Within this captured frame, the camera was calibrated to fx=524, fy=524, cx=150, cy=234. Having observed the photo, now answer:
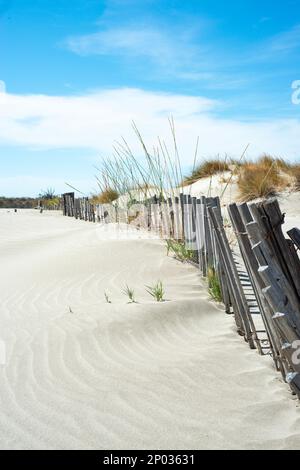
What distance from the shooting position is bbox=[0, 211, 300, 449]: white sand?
8.05ft

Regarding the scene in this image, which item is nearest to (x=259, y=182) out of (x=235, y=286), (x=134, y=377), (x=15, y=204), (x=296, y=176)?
(x=296, y=176)

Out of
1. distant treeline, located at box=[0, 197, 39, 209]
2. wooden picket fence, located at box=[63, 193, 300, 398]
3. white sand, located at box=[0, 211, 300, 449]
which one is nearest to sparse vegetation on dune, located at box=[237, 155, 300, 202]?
white sand, located at box=[0, 211, 300, 449]

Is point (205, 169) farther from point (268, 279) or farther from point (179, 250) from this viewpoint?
point (268, 279)

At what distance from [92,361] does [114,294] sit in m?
1.85

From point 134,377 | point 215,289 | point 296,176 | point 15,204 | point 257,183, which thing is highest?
point 296,176

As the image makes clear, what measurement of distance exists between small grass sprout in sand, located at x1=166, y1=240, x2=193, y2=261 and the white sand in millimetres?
642

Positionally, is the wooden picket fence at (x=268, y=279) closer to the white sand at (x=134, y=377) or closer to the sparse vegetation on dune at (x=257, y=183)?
the white sand at (x=134, y=377)

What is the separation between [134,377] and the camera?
10.2 feet

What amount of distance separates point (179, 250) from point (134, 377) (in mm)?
3631

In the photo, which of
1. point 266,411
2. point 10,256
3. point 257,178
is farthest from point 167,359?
point 257,178

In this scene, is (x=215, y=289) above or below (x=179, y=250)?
below

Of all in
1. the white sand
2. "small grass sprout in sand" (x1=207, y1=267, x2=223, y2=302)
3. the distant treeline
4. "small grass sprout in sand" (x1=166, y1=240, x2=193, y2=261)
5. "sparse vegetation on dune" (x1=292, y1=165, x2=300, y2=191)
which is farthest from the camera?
the distant treeline

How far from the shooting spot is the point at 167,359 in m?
3.41

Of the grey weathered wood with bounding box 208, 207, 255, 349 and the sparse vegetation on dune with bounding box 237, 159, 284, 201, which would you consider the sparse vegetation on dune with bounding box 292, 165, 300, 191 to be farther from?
the grey weathered wood with bounding box 208, 207, 255, 349
